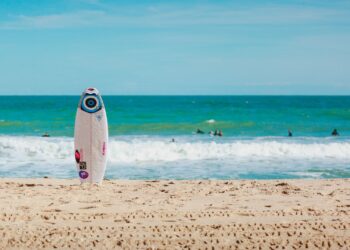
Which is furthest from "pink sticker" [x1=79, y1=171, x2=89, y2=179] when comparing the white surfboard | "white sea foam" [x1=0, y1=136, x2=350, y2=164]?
"white sea foam" [x1=0, y1=136, x2=350, y2=164]

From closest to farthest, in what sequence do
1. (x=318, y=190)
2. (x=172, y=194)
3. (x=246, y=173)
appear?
(x=172, y=194) < (x=318, y=190) < (x=246, y=173)

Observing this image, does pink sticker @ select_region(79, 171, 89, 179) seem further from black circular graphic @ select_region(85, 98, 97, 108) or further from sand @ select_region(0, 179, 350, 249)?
black circular graphic @ select_region(85, 98, 97, 108)

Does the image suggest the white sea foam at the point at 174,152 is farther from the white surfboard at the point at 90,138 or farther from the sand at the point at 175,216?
the sand at the point at 175,216

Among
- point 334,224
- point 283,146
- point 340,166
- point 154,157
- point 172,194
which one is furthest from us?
point 283,146

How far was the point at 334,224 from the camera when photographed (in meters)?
6.54

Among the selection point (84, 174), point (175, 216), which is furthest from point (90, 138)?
point (175, 216)

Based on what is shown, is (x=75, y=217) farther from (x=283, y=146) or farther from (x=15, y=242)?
(x=283, y=146)

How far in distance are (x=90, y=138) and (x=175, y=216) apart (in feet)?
12.5

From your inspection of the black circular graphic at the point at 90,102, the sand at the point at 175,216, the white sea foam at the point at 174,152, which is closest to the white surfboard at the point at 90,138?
the black circular graphic at the point at 90,102

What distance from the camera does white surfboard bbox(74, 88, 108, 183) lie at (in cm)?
1018

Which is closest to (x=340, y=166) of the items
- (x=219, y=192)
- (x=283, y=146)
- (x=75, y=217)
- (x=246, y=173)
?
(x=246, y=173)

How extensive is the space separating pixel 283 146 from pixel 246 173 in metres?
6.18

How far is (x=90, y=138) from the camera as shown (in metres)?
10.2

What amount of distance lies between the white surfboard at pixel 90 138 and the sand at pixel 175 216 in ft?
2.11
